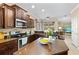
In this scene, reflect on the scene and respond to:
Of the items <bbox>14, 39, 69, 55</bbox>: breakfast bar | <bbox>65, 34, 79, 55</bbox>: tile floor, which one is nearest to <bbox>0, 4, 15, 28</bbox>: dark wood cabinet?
<bbox>14, 39, 69, 55</bbox>: breakfast bar

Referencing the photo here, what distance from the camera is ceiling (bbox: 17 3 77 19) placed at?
2.28 m

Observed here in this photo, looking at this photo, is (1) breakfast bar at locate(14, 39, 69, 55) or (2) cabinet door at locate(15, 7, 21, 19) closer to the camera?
(1) breakfast bar at locate(14, 39, 69, 55)

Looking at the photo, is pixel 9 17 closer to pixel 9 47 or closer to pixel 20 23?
pixel 20 23

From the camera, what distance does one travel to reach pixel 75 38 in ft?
7.76

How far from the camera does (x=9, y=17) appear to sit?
2529 millimetres

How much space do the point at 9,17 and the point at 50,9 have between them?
749 millimetres

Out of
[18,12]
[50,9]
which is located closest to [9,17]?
[18,12]

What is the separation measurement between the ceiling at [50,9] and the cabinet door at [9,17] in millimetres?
297

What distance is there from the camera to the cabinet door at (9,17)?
2496mm

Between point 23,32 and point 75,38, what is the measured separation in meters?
0.87

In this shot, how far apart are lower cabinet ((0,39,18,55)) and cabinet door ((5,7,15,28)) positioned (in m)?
0.31

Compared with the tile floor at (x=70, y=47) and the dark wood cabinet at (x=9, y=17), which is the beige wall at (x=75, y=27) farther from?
the dark wood cabinet at (x=9, y=17)

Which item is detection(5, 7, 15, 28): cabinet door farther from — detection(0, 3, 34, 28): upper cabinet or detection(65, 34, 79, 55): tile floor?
detection(65, 34, 79, 55): tile floor

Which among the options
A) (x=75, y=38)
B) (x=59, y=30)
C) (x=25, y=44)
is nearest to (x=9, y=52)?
(x=25, y=44)
